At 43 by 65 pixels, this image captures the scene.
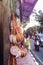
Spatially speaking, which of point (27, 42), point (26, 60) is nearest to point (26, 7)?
point (27, 42)

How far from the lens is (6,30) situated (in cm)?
545

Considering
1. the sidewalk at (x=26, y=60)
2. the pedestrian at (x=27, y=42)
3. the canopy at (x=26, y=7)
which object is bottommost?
the sidewalk at (x=26, y=60)

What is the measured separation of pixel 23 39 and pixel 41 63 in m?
0.30

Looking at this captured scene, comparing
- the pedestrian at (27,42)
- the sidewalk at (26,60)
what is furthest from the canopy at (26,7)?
the sidewalk at (26,60)

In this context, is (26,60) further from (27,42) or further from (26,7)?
(26,7)

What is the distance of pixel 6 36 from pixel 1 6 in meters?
0.30

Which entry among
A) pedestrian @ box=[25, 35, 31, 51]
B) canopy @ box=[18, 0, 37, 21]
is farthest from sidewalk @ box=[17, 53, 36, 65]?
canopy @ box=[18, 0, 37, 21]

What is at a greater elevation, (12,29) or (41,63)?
(12,29)

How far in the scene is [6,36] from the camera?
5.46 meters

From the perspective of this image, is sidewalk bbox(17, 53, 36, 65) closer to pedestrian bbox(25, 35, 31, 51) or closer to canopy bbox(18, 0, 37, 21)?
pedestrian bbox(25, 35, 31, 51)

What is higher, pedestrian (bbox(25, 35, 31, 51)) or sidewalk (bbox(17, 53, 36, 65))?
pedestrian (bbox(25, 35, 31, 51))

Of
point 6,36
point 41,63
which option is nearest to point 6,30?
point 6,36

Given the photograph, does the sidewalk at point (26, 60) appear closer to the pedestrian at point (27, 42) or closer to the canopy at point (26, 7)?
the pedestrian at point (27, 42)

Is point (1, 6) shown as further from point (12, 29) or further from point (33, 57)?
point (33, 57)
